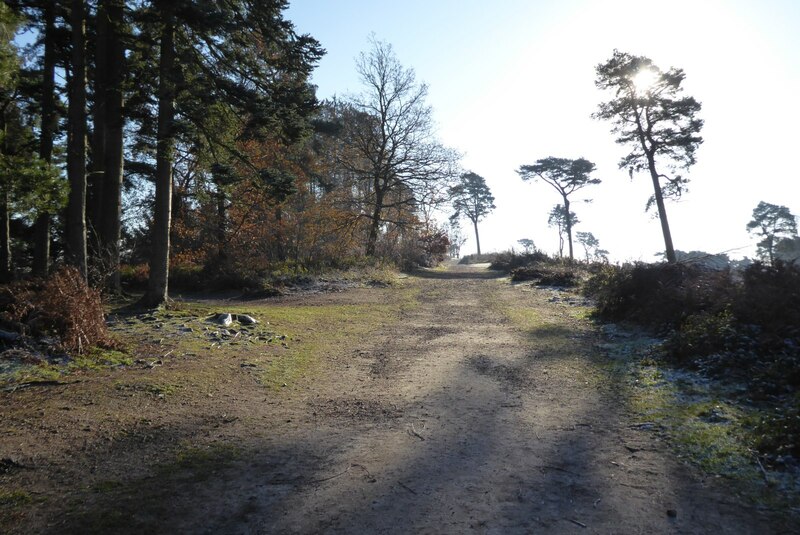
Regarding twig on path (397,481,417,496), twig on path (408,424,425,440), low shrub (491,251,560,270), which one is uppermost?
low shrub (491,251,560,270)

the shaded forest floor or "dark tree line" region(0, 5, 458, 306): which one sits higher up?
"dark tree line" region(0, 5, 458, 306)

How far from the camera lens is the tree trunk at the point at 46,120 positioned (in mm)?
14677

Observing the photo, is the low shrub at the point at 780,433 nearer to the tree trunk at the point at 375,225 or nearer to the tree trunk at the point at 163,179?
the tree trunk at the point at 163,179

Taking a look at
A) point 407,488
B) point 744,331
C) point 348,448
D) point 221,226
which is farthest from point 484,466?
point 221,226

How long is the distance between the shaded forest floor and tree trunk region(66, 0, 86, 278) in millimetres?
1991

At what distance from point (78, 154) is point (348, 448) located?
27.1 feet

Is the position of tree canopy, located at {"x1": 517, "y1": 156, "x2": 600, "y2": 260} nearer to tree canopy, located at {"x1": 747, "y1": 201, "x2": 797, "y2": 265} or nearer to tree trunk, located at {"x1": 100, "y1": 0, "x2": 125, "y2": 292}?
tree canopy, located at {"x1": 747, "y1": 201, "x2": 797, "y2": 265}

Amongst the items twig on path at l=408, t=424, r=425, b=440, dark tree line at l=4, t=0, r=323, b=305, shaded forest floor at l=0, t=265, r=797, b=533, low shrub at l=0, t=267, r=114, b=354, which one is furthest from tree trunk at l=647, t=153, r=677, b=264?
low shrub at l=0, t=267, r=114, b=354

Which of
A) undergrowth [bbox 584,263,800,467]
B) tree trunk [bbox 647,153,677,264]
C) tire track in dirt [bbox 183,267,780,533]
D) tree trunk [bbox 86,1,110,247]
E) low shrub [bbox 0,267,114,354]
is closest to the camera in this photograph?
tire track in dirt [bbox 183,267,780,533]

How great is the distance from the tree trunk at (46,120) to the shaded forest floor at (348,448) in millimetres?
9906

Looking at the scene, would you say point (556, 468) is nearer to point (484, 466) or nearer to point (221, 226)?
point (484, 466)

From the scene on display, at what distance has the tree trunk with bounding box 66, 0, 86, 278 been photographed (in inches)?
347

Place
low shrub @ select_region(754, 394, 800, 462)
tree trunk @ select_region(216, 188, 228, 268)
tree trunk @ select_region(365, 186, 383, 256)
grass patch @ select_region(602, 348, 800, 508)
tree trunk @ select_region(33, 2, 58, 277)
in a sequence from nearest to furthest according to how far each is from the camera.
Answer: grass patch @ select_region(602, 348, 800, 508), low shrub @ select_region(754, 394, 800, 462), tree trunk @ select_region(33, 2, 58, 277), tree trunk @ select_region(216, 188, 228, 268), tree trunk @ select_region(365, 186, 383, 256)

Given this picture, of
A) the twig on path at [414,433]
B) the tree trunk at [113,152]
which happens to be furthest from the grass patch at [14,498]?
the tree trunk at [113,152]
